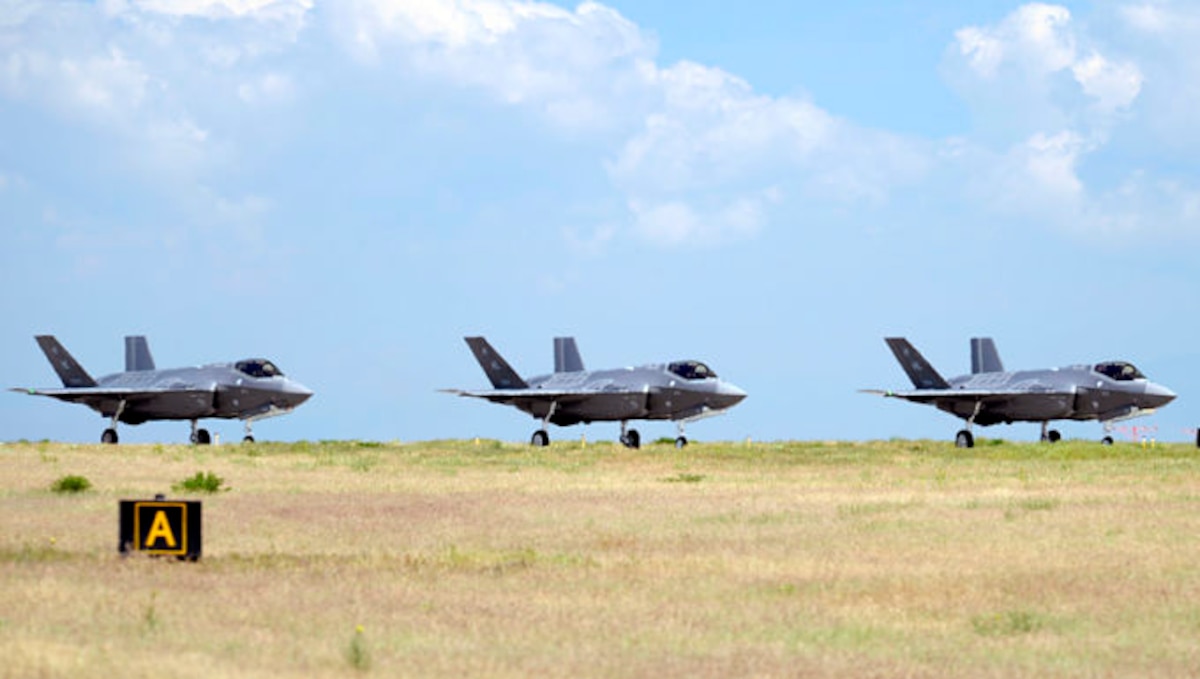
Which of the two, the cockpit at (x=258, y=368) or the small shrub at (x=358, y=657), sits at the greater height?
the cockpit at (x=258, y=368)

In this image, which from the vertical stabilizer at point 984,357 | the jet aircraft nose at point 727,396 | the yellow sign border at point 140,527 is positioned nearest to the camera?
the yellow sign border at point 140,527

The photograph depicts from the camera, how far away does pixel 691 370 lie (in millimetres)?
63531

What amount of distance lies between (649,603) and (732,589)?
5.69ft

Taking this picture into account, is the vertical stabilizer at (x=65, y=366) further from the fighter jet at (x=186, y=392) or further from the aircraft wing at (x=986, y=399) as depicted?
the aircraft wing at (x=986, y=399)

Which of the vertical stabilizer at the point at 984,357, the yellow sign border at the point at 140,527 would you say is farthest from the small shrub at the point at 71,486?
the vertical stabilizer at the point at 984,357

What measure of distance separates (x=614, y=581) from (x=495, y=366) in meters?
49.5

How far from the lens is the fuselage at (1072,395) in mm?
64688

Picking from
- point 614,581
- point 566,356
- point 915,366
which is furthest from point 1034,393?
point 614,581

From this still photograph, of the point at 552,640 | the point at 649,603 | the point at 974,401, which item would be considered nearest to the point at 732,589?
the point at 649,603

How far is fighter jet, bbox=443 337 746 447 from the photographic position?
206ft

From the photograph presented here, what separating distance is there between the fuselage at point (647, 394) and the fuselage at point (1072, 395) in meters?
13.2

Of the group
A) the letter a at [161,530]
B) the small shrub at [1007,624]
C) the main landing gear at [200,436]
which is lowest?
the small shrub at [1007,624]

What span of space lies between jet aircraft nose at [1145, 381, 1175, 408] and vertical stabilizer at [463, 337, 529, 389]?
1009 inches

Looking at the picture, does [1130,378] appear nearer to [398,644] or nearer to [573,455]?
[573,455]
